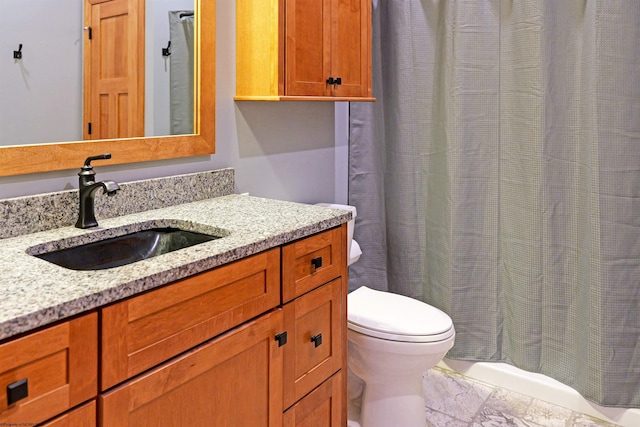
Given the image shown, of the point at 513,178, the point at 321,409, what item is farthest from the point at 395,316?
the point at 513,178

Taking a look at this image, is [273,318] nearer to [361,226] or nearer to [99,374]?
[99,374]

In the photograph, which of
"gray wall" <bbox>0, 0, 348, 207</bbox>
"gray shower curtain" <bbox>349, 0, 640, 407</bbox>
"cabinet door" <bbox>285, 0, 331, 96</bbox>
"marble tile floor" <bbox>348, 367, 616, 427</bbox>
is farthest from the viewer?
"marble tile floor" <bbox>348, 367, 616, 427</bbox>

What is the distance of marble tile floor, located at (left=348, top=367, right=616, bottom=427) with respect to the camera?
2199mm

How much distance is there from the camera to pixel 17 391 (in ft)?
2.87

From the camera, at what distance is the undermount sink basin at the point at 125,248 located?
1.39 m

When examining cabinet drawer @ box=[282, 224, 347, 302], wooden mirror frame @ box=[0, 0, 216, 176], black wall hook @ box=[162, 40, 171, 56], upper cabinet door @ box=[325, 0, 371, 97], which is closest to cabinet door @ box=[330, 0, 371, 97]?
upper cabinet door @ box=[325, 0, 371, 97]

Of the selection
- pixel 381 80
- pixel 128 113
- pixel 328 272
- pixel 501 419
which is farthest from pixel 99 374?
pixel 381 80

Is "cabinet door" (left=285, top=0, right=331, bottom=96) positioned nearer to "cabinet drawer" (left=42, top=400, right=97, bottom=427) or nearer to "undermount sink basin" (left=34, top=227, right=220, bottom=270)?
"undermount sink basin" (left=34, top=227, right=220, bottom=270)

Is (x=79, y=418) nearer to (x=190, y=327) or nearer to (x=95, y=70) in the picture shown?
(x=190, y=327)

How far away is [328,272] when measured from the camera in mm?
1605

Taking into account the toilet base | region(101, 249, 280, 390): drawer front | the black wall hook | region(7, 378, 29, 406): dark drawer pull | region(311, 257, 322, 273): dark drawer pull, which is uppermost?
the black wall hook

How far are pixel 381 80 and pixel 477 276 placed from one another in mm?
990

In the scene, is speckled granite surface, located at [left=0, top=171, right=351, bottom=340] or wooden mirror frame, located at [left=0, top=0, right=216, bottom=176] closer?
speckled granite surface, located at [left=0, top=171, right=351, bottom=340]

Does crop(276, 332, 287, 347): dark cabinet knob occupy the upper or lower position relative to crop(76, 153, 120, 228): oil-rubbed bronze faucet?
lower
